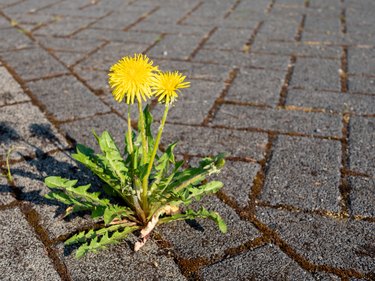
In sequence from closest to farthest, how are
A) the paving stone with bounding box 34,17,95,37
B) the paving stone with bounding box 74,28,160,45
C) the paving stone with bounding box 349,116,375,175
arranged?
the paving stone with bounding box 349,116,375,175
the paving stone with bounding box 74,28,160,45
the paving stone with bounding box 34,17,95,37

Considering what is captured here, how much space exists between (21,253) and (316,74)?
8.51 feet

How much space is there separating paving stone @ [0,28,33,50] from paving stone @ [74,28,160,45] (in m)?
0.47

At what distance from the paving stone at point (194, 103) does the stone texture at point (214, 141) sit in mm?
131

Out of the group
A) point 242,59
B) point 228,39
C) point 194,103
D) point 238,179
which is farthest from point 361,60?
point 238,179

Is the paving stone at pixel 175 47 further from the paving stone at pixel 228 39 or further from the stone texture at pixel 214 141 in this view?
the stone texture at pixel 214 141

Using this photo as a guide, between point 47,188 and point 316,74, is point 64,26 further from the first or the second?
point 47,188

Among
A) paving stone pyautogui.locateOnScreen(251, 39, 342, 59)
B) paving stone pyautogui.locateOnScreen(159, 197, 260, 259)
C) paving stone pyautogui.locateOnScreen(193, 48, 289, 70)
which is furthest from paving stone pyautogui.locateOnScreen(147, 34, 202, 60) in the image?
paving stone pyautogui.locateOnScreen(159, 197, 260, 259)

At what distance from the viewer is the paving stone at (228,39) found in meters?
4.15

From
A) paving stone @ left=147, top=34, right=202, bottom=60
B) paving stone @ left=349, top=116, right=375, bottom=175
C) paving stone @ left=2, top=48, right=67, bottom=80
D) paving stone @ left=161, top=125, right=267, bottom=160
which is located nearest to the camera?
paving stone @ left=349, top=116, right=375, bottom=175

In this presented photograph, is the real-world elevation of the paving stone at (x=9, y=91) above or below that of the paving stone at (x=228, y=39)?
above

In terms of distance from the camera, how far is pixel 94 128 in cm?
262

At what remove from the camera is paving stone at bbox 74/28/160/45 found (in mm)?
4289

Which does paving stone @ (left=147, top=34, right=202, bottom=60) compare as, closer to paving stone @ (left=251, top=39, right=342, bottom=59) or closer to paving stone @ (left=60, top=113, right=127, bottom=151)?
paving stone @ (left=251, top=39, right=342, bottom=59)

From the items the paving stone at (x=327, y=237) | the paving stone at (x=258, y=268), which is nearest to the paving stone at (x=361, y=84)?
the paving stone at (x=327, y=237)
